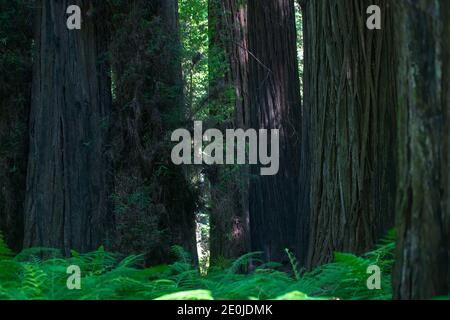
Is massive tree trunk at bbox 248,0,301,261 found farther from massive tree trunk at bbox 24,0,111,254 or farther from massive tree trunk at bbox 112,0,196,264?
massive tree trunk at bbox 24,0,111,254

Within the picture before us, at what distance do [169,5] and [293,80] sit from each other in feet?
13.8

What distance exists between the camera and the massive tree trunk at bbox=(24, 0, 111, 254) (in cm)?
1158

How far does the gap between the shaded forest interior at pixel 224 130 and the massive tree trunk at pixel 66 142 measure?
0.08 feet

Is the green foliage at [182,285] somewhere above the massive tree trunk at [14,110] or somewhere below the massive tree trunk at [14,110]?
below

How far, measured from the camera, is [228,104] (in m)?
13.4

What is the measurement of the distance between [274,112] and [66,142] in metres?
5.20

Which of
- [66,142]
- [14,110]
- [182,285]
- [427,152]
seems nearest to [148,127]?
[66,142]

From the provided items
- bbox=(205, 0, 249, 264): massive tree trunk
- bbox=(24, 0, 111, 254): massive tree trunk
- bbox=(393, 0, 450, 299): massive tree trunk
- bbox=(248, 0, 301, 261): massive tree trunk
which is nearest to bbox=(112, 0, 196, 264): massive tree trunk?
bbox=(24, 0, 111, 254): massive tree trunk

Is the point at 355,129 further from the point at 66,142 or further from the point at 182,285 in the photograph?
the point at 66,142

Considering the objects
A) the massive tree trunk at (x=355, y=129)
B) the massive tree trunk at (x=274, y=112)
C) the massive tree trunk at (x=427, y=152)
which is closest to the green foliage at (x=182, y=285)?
the massive tree trunk at (x=427, y=152)

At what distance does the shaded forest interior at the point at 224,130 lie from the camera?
433cm

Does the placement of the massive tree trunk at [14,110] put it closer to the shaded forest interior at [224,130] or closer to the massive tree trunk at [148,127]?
the shaded forest interior at [224,130]

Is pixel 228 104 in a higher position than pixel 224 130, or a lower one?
higher

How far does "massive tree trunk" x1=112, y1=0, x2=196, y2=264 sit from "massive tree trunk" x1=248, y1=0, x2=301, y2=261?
10.5ft
